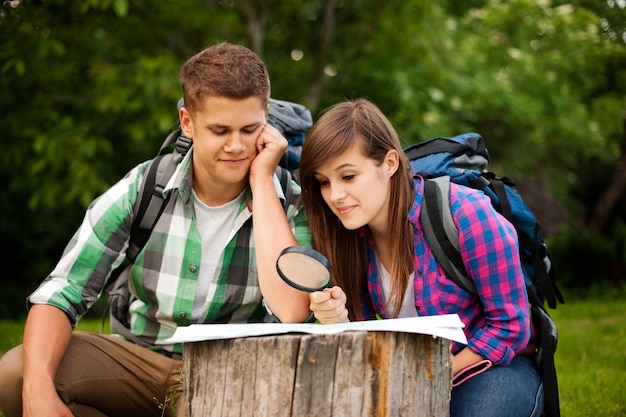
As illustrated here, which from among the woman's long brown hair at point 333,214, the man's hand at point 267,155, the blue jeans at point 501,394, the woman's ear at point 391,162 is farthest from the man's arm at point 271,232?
the blue jeans at point 501,394

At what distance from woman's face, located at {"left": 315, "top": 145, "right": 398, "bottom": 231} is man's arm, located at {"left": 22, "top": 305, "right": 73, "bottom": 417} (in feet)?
4.20

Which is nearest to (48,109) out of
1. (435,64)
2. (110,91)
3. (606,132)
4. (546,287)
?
(110,91)

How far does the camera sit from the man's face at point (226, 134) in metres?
3.16

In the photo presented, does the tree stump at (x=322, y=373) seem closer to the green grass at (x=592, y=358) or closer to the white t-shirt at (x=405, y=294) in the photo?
the white t-shirt at (x=405, y=294)

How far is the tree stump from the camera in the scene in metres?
2.38

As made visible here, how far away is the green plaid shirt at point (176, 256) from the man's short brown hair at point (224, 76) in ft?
1.21

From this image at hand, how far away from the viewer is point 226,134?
10.5 ft

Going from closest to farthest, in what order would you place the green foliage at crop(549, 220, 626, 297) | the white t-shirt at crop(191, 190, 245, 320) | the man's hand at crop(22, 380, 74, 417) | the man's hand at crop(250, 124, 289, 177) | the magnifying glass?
the magnifying glass → the man's hand at crop(22, 380, 74, 417) → the man's hand at crop(250, 124, 289, 177) → the white t-shirt at crop(191, 190, 245, 320) → the green foliage at crop(549, 220, 626, 297)

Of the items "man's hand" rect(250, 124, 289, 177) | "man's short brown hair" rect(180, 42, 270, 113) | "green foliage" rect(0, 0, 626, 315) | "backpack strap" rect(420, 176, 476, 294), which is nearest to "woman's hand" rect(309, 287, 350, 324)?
"backpack strap" rect(420, 176, 476, 294)

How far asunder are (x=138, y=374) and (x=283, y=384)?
4.04 ft

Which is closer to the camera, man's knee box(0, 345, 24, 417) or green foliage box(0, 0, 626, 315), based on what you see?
man's knee box(0, 345, 24, 417)

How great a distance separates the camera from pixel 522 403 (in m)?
2.90

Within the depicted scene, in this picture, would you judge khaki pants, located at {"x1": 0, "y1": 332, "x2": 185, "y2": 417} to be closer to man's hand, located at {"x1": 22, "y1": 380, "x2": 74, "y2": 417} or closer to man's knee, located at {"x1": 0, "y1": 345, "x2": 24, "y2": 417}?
man's knee, located at {"x1": 0, "y1": 345, "x2": 24, "y2": 417}

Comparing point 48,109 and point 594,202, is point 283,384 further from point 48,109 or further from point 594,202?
point 594,202
